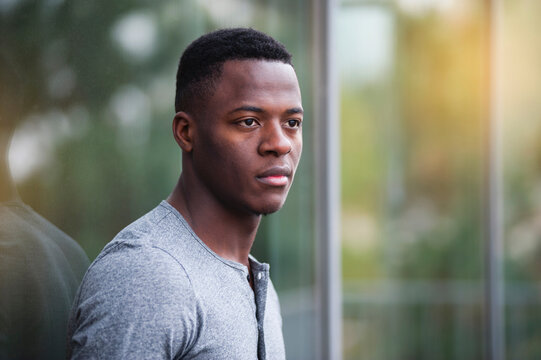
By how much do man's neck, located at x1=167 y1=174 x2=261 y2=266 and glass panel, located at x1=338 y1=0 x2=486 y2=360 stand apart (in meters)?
4.44

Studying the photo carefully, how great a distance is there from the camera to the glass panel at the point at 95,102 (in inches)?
86.7

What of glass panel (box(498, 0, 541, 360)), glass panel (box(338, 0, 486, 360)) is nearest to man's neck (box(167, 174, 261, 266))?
glass panel (box(338, 0, 486, 360))

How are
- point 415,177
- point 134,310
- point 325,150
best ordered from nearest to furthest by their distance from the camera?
point 134,310
point 325,150
point 415,177

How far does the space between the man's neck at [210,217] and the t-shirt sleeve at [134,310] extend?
28 cm

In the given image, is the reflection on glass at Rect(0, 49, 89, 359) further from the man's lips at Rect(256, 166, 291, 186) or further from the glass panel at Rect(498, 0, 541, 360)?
the glass panel at Rect(498, 0, 541, 360)

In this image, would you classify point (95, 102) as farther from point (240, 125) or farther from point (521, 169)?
point (521, 169)

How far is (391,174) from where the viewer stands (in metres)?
6.53

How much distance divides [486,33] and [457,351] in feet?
10.9

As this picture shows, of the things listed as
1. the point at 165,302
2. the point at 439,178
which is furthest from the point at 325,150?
the point at 165,302

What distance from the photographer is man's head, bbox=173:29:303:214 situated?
1933 mm

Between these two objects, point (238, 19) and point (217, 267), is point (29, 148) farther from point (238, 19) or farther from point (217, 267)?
point (238, 19)

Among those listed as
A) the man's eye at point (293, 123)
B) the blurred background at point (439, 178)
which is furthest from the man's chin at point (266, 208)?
the blurred background at point (439, 178)

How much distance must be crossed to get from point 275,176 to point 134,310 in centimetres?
63

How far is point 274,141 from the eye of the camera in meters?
1.95
